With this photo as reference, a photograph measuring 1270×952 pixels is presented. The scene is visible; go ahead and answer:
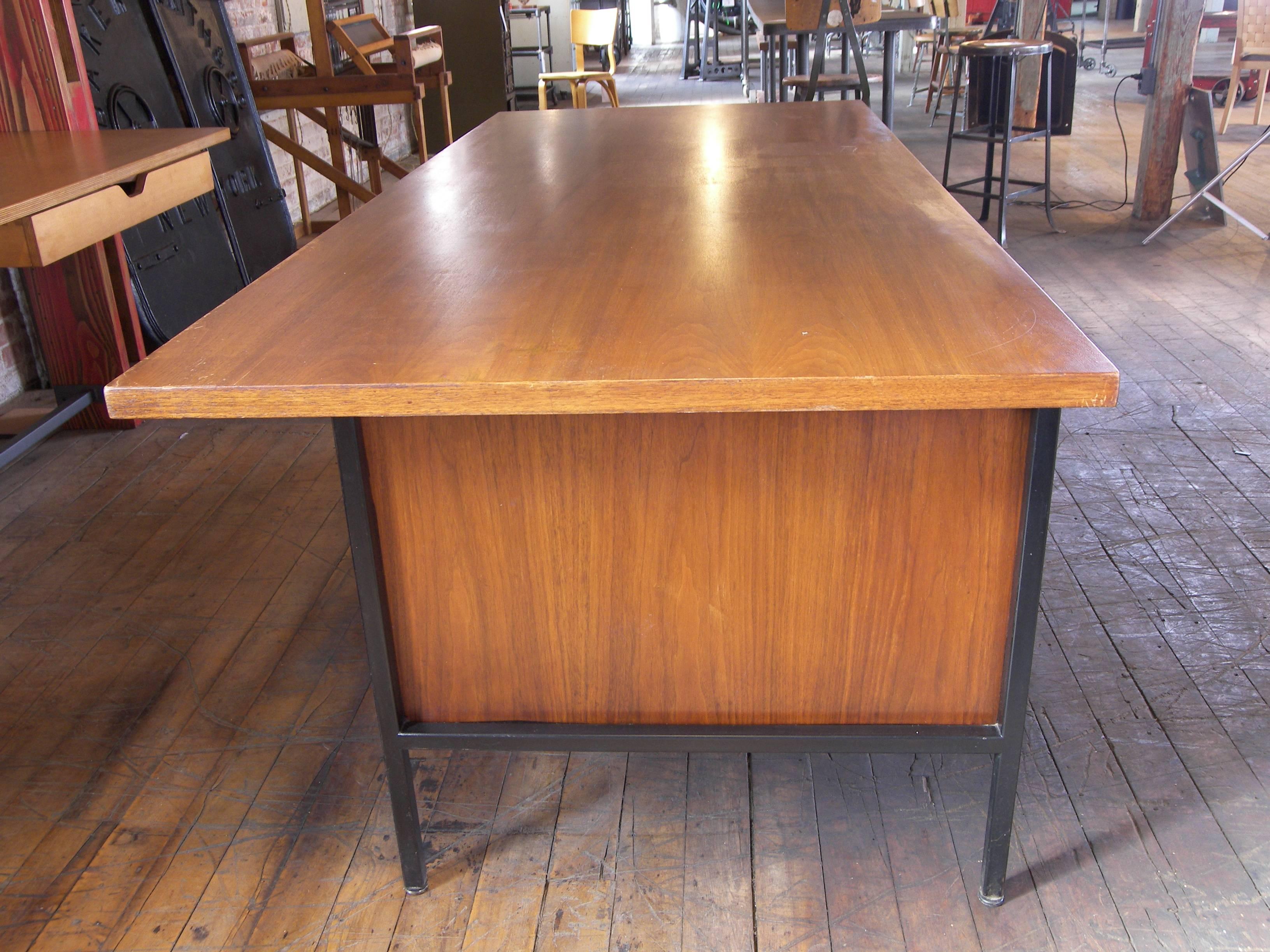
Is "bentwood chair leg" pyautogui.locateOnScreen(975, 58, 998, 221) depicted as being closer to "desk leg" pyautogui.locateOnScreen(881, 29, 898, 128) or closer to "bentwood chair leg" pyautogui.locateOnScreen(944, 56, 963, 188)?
"bentwood chair leg" pyautogui.locateOnScreen(944, 56, 963, 188)

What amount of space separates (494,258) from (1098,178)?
546cm

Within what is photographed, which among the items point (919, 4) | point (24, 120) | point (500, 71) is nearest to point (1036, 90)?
point (500, 71)

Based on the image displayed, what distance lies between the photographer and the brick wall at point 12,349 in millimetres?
3143

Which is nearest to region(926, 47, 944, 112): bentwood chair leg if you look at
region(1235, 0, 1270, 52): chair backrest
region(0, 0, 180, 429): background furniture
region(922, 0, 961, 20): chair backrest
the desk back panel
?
Answer: region(922, 0, 961, 20): chair backrest

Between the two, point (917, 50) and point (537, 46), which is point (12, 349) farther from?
point (917, 50)

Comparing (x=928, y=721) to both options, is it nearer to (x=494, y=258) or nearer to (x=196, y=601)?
(x=494, y=258)

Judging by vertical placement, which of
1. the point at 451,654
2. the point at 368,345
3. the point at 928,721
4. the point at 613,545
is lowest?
the point at 928,721

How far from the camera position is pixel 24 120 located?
8.95 ft

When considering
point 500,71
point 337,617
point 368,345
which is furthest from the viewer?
point 500,71

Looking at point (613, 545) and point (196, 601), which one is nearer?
point (613, 545)

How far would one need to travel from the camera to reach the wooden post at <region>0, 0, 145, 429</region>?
2.68 m

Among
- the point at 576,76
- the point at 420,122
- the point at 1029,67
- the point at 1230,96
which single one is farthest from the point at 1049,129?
the point at 576,76

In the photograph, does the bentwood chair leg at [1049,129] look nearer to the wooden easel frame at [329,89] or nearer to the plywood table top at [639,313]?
the wooden easel frame at [329,89]

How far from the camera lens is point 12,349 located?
3.22 metres
